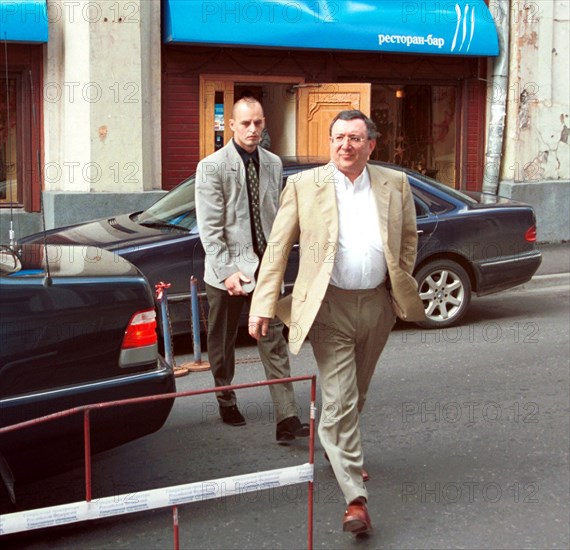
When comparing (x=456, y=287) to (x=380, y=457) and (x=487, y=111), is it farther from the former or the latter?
(x=487, y=111)

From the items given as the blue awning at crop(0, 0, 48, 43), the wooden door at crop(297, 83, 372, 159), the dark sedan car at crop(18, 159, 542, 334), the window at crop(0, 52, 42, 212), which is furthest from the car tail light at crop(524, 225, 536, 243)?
the window at crop(0, 52, 42, 212)

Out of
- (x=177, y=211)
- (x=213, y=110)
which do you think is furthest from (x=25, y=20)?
(x=177, y=211)

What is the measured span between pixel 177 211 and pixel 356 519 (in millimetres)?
4643

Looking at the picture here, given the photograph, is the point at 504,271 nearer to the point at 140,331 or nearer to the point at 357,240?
the point at 357,240

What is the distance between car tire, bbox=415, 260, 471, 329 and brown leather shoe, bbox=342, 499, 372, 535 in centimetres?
486

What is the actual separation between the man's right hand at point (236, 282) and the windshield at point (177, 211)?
8.33ft

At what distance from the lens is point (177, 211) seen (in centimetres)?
879

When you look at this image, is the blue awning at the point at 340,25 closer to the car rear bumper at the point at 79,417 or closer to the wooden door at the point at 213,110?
the wooden door at the point at 213,110

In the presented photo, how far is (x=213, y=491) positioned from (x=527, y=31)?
41.9ft

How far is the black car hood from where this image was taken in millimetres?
8219

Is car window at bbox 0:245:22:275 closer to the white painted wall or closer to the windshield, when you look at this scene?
the windshield

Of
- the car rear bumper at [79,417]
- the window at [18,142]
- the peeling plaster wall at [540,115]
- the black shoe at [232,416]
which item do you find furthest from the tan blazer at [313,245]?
the peeling plaster wall at [540,115]

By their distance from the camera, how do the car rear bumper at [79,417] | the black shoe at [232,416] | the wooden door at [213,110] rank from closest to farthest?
Answer: the car rear bumper at [79,417] → the black shoe at [232,416] → the wooden door at [213,110]

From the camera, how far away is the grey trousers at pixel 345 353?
4.79 m
